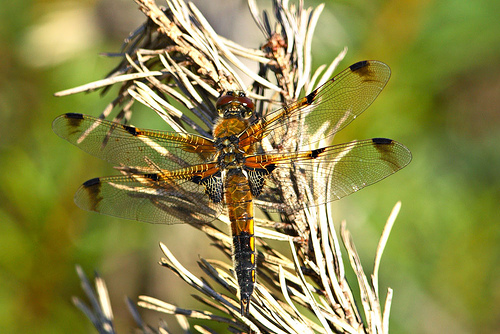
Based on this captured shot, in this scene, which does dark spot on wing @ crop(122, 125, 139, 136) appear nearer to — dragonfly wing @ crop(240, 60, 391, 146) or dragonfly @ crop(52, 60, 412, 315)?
dragonfly @ crop(52, 60, 412, 315)

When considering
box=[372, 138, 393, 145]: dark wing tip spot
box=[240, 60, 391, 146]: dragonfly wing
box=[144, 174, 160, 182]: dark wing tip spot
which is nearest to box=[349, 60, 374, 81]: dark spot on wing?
box=[240, 60, 391, 146]: dragonfly wing

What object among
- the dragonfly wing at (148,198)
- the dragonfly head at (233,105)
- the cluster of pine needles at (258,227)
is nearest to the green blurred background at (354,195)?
the dragonfly wing at (148,198)

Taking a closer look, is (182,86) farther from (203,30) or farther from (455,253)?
(455,253)

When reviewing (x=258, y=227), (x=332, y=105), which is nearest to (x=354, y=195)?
(x=332, y=105)

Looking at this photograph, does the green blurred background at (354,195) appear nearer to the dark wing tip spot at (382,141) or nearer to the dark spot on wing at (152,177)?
the dark spot on wing at (152,177)

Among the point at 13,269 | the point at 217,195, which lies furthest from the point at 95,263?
the point at 217,195

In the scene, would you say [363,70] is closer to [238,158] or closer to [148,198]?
[238,158]
